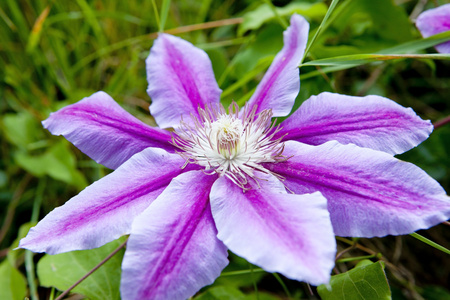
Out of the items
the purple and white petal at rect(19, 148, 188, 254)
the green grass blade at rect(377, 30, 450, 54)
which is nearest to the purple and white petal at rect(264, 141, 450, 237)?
the purple and white petal at rect(19, 148, 188, 254)

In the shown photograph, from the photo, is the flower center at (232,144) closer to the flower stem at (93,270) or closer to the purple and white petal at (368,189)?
the purple and white petal at (368,189)

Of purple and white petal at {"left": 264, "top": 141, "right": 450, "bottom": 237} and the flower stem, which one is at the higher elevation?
purple and white petal at {"left": 264, "top": 141, "right": 450, "bottom": 237}

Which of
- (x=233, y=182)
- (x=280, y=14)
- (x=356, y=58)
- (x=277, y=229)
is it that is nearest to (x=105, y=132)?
(x=233, y=182)

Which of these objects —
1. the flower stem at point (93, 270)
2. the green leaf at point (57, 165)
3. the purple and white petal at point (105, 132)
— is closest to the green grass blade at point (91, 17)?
the green leaf at point (57, 165)

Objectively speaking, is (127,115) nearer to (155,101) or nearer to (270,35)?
(155,101)

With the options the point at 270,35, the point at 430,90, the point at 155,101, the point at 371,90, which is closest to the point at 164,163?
the point at 155,101

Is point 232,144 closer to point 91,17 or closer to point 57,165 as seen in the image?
point 57,165

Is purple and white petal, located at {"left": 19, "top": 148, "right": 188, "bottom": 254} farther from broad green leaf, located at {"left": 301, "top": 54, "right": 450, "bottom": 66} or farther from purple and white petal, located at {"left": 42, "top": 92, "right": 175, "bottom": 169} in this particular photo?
broad green leaf, located at {"left": 301, "top": 54, "right": 450, "bottom": 66}
